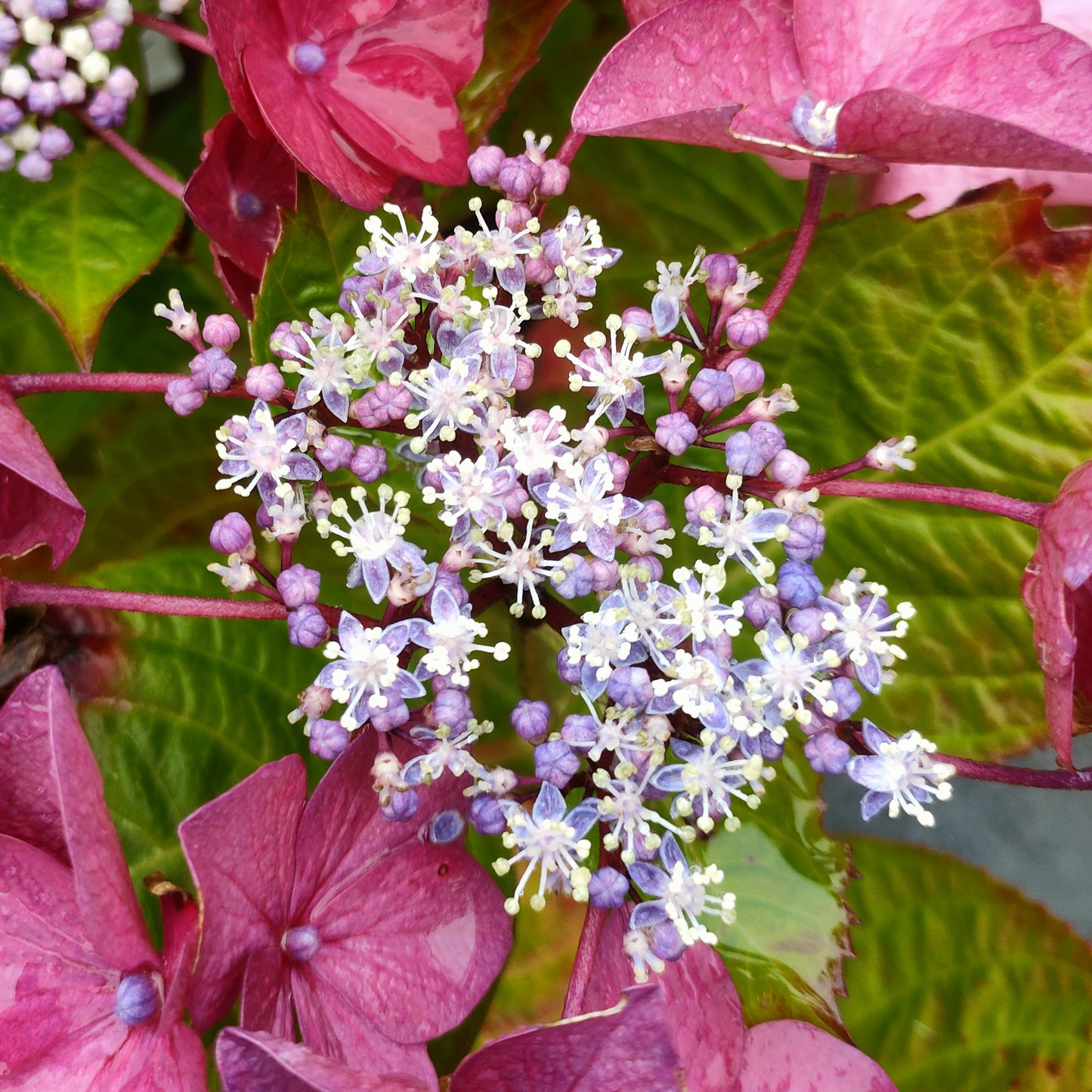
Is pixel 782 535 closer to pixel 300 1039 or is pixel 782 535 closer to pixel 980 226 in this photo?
pixel 980 226

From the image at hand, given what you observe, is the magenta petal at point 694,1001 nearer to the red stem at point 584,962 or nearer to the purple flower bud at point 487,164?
the red stem at point 584,962

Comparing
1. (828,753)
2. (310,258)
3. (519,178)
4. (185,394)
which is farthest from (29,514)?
(828,753)

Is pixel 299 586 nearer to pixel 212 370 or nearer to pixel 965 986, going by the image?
pixel 212 370

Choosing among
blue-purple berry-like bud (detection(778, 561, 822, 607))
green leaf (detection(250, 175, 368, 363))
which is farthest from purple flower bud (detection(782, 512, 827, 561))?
green leaf (detection(250, 175, 368, 363))

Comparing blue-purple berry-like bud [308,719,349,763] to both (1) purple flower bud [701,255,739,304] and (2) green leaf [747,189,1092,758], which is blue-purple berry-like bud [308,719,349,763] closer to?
(1) purple flower bud [701,255,739,304]

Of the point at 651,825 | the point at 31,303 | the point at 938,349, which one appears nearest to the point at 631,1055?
the point at 651,825

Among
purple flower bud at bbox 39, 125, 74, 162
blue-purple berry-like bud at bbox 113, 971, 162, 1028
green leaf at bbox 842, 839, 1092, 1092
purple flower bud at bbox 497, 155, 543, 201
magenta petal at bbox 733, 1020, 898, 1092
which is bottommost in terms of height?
green leaf at bbox 842, 839, 1092, 1092

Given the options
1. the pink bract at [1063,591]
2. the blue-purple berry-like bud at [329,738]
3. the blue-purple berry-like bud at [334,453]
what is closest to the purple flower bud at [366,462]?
the blue-purple berry-like bud at [334,453]
